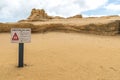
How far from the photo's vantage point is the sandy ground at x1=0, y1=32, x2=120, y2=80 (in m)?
6.49

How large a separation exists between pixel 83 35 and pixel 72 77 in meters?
5.16

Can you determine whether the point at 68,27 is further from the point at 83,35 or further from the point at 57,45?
the point at 57,45

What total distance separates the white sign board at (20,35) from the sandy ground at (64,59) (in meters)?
0.68

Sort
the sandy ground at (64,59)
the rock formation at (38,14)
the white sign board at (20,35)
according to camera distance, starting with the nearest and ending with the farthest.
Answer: the sandy ground at (64,59) → the white sign board at (20,35) → the rock formation at (38,14)

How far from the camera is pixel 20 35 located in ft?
23.0

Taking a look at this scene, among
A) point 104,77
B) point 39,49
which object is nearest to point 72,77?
point 104,77

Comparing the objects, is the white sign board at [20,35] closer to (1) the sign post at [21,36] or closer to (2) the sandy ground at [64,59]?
(1) the sign post at [21,36]

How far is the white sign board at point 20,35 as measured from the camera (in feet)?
22.9

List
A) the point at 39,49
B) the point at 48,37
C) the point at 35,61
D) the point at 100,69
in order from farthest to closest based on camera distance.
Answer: the point at 48,37 → the point at 39,49 → the point at 35,61 → the point at 100,69

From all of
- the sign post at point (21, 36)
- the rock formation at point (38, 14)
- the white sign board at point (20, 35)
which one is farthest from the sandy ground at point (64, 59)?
the rock formation at point (38, 14)

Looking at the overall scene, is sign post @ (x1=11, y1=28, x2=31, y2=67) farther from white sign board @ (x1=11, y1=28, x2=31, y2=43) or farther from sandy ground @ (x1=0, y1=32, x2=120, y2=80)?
sandy ground @ (x1=0, y1=32, x2=120, y2=80)

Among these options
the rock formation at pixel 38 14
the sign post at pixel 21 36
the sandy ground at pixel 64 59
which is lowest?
the sandy ground at pixel 64 59

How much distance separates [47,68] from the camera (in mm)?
6949

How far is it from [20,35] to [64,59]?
1.45m
